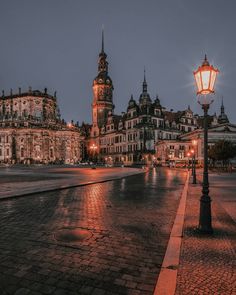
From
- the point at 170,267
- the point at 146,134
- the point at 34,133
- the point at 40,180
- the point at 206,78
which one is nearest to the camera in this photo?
the point at 170,267

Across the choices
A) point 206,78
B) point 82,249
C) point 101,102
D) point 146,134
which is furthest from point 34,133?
point 82,249

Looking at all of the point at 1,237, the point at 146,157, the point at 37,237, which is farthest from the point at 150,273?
the point at 146,157

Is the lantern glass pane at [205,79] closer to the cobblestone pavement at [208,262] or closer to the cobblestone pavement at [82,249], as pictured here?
the cobblestone pavement at [208,262]

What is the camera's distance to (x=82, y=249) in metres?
5.70

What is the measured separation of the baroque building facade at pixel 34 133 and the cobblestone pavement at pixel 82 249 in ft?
336

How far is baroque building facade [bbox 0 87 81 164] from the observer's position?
10731 centimetres

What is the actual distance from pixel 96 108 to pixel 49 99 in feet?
107

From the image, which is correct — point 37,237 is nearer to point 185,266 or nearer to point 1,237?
point 1,237

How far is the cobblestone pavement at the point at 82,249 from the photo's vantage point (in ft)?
13.5

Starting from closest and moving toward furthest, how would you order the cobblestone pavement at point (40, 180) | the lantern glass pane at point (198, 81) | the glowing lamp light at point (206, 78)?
the glowing lamp light at point (206, 78)
the lantern glass pane at point (198, 81)
the cobblestone pavement at point (40, 180)

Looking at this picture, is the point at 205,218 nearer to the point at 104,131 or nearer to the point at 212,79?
the point at 212,79

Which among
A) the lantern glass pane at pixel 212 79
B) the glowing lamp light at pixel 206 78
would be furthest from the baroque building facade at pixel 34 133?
the lantern glass pane at pixel 212 79

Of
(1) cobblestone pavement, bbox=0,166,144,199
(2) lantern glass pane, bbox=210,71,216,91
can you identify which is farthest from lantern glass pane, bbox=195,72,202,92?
(1) cobblestone pavement, bbox=0,166,144,199

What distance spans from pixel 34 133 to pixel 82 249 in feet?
361
